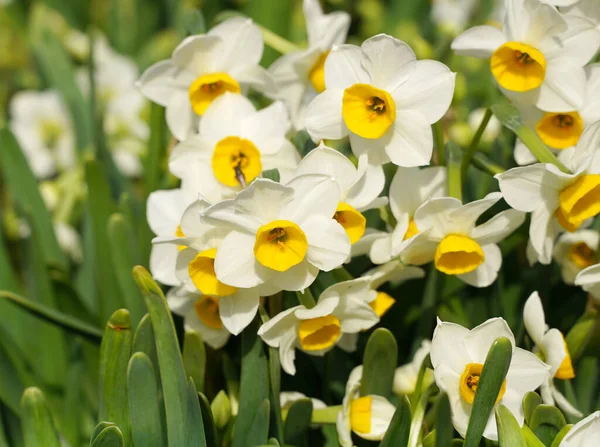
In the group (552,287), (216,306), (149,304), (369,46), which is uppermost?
(369,46)

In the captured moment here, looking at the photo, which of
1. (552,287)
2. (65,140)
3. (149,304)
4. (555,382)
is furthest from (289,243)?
(65,140)

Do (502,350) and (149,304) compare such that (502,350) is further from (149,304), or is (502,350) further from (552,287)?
(552,287)

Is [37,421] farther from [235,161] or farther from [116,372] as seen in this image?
[235,161]

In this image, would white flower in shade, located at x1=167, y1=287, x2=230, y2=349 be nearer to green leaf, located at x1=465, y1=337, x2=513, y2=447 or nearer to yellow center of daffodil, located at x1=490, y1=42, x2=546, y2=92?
green leaf, located at x1=465, y1=337, x2=513, y2=447

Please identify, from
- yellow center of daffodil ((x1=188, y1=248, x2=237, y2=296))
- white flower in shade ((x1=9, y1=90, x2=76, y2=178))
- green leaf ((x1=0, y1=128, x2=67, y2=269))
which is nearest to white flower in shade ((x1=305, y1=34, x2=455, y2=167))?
yellow center of daffodil ((x1=188, y1=248, x2=237, y2=296))

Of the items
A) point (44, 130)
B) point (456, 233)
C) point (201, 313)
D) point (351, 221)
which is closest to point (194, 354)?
point (201, 313)

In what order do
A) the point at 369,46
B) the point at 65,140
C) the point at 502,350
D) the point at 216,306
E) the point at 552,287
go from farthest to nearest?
the point at 65,140
the point at 552,287
the point at 216,306
the point at 369,46
the point at 502,350
